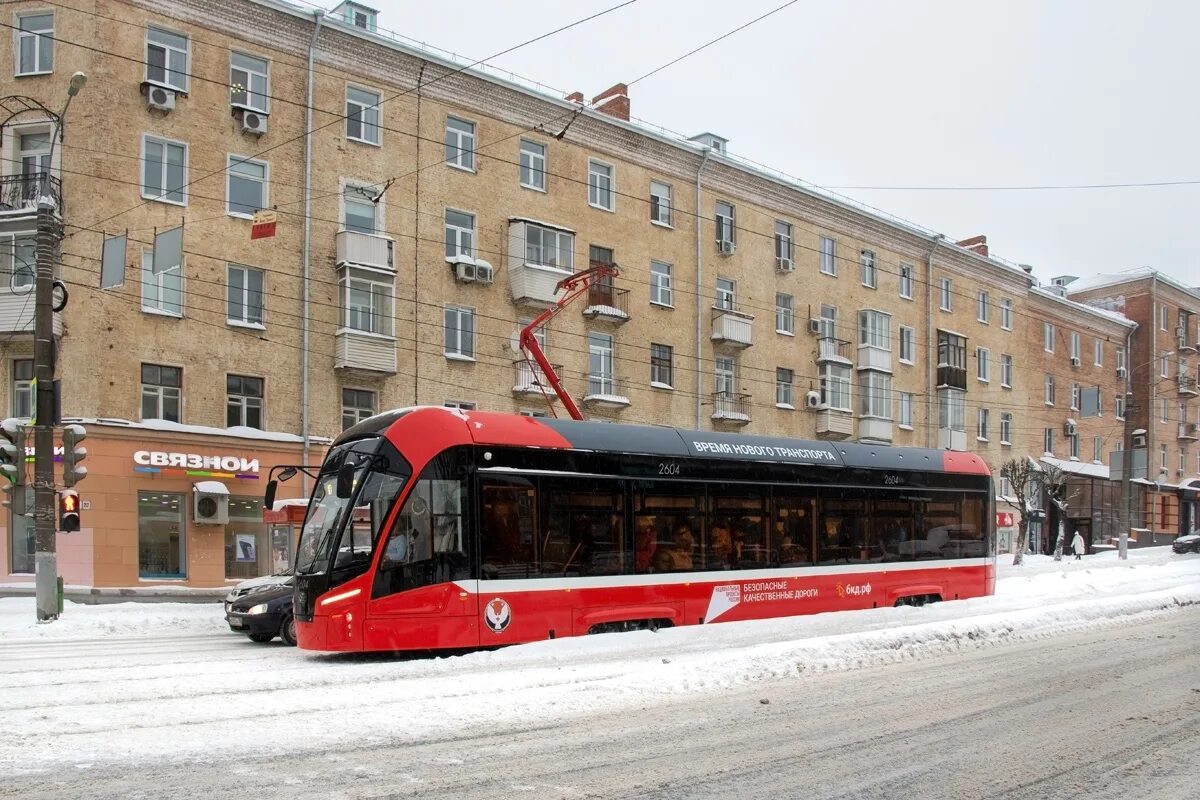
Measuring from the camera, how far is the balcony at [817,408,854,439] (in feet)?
136

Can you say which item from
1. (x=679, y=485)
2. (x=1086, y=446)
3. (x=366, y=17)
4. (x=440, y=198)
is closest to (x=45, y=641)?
(x=679, y=485)

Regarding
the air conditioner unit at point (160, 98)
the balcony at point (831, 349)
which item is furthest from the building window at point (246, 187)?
the balcony at point (831, 349)

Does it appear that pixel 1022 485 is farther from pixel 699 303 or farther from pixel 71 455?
pixel 71 455

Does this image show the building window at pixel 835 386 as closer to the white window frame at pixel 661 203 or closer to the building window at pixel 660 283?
the building window at pixel 660 283

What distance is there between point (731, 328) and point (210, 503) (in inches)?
718

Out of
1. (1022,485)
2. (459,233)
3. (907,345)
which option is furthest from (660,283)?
(1022,485)

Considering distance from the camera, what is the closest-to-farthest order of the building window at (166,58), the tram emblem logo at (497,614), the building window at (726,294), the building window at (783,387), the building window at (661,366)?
the tram emblem logo at (497,614) < the building window at (166,58) < the building window at (661,366) < the building window at (726,294) < the building window at (783,387)

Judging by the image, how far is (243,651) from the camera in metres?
14.8

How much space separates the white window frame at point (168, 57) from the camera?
26.5 meters

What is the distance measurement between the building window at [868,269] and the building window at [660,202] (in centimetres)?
1062

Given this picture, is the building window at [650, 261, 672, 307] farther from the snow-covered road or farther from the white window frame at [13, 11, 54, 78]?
the snow-covered road

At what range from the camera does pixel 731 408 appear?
38.1 meters

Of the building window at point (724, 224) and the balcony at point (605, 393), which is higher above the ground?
the building window at point (724, 224)

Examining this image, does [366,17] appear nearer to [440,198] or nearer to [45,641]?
[440,198]
